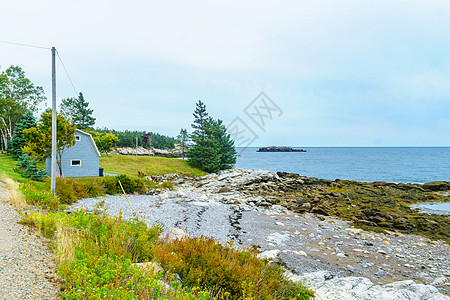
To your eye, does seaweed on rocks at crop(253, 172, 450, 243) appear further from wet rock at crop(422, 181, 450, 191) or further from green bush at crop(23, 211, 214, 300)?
green bush at crop(23, 211, 214, 300)

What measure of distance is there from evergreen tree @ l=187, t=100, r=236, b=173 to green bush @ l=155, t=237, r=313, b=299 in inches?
1588

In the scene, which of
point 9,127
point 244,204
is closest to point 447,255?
point 244,204

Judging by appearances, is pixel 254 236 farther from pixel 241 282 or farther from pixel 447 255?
pixel 447 255

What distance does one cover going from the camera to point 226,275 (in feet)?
14.5

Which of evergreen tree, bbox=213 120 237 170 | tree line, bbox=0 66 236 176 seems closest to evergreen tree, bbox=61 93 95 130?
tree line, bbox=0 66 236 176

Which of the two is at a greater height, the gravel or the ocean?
the gravel

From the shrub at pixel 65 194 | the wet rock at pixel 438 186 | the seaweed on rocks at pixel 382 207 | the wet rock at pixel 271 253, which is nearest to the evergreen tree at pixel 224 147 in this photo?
the seaweed on rocks at pixel 382 207

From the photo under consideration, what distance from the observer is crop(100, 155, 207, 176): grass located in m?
37.7

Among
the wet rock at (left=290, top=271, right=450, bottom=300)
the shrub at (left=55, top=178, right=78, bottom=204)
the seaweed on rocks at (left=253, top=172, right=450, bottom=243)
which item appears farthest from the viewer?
the seaweed on rocks at (left=253, top=172, right=450, bottom=243)

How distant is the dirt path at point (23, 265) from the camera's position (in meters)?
3.79

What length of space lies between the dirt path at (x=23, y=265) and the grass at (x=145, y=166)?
3000 cm

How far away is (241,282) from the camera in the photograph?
4.33 meters

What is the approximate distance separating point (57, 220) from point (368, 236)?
1266cm

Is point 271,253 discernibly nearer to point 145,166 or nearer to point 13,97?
point 145,166
